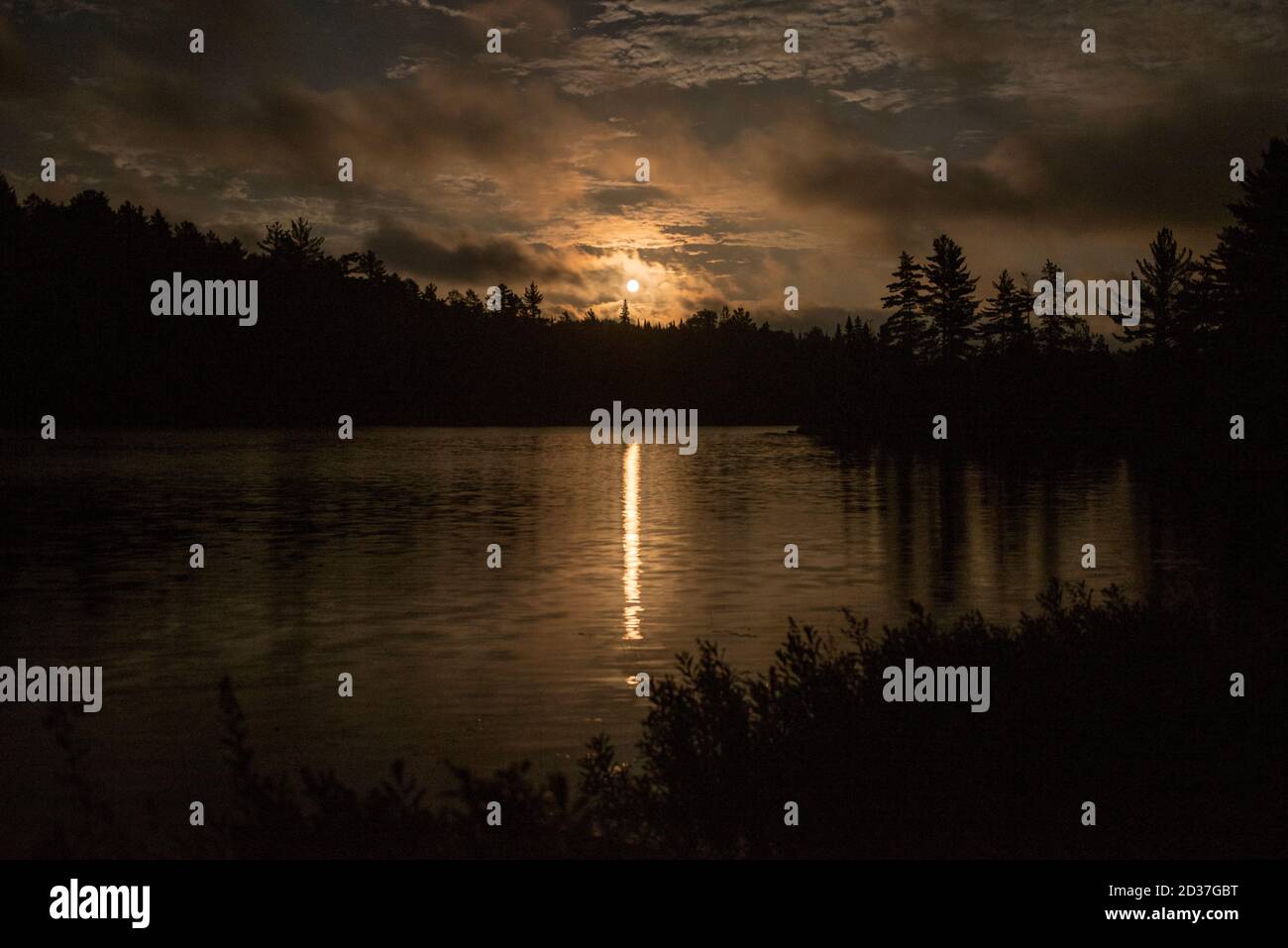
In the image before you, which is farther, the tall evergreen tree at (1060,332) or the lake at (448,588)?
the tall evergreen tree at (1060,332)

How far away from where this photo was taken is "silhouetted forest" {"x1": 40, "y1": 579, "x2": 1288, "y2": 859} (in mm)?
7504

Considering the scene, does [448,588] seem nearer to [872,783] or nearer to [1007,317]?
[872,783]

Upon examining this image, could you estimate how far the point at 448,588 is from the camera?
75.8ft

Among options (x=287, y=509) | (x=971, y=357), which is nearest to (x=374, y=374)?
(x=971, y=357)

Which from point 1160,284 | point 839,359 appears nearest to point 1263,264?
point 1160,284

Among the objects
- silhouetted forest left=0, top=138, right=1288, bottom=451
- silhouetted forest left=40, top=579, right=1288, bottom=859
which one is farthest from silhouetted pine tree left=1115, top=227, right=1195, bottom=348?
silhouetted forest left=40, top=579, right=1288, bottom=859

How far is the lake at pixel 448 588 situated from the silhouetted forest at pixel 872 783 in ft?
6.02

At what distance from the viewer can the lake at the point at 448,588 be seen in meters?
12.5

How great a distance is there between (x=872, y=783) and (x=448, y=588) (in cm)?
1523

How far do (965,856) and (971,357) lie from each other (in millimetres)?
116320

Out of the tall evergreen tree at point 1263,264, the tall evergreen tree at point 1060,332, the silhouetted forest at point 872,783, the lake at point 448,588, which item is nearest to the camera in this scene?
the silhouetted forest at point 872,783

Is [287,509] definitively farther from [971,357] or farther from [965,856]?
[971,357]

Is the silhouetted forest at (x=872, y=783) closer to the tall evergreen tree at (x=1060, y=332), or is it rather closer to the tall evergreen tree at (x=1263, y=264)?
the tall evergreen tree at (x=1263, y=264)

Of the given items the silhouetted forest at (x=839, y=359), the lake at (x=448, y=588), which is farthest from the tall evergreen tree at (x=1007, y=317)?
the lake at (x=448, y=588)
